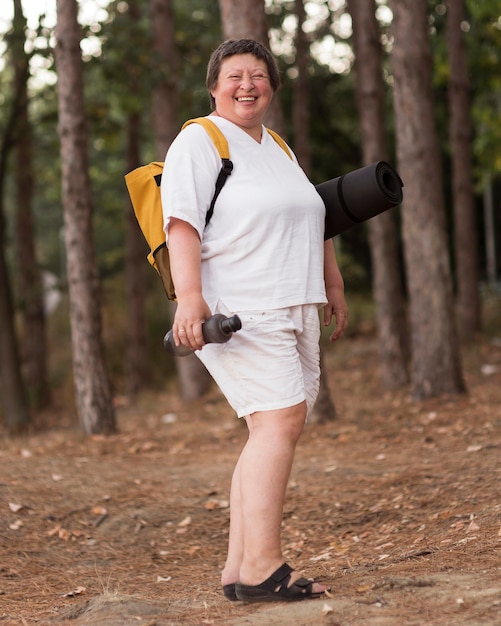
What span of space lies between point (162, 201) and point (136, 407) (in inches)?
506

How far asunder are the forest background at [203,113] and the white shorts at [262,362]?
19.5 ft

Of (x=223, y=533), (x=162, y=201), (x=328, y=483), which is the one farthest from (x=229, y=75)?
(x=328, y=483)

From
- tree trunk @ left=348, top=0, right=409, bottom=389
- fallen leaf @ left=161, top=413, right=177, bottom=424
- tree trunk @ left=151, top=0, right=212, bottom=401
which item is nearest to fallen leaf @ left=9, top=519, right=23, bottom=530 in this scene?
fallen leaf @ left=161, top=413, right=177, bottom=424

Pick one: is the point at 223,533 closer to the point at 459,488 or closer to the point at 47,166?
the point at 459,488

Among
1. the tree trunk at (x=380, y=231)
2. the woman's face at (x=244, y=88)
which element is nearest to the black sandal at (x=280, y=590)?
the woman's face at (x=244, y=88)

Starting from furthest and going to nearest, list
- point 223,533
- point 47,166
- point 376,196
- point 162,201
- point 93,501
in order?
point 47,166 → point 93,501 → point 223,533 → point 376,196 → point 162,201

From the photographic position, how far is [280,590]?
4105mm

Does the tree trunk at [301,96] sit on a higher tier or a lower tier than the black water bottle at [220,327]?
higher

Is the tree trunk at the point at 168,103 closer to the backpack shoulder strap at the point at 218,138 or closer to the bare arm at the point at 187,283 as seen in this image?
the backpack shoulder strap at the point at 218,138

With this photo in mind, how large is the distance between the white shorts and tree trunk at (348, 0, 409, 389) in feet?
32.5

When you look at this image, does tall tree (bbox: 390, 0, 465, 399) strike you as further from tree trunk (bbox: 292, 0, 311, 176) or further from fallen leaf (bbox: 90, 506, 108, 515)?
fallen leaf (bbox: 90, 506, 108, 515)

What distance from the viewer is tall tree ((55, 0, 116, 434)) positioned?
10516 millimetres

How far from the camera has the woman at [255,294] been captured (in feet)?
13.3

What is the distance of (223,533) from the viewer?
640 cm
